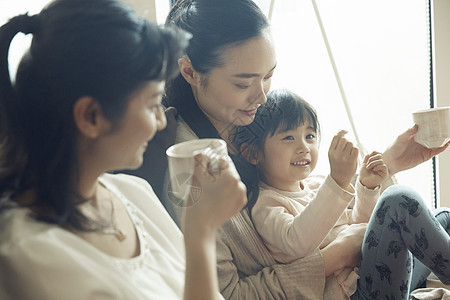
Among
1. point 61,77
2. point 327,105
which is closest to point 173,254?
point 61,77

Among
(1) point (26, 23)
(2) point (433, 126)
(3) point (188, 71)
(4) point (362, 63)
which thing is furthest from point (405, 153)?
(1) point (26, 23)

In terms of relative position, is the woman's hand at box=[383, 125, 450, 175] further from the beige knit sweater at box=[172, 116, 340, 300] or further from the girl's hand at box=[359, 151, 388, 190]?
the beige knit sweater at box=[172, 116, 340, 300]

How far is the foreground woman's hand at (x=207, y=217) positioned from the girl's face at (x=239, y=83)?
487 millimetres

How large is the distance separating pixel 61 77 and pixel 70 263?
0.79 feet

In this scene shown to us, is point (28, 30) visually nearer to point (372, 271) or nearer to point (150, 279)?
point (150, 279)

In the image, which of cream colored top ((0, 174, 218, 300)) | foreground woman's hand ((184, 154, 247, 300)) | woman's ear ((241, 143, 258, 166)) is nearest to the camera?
cream colored top ((0, 174, 218, 300))

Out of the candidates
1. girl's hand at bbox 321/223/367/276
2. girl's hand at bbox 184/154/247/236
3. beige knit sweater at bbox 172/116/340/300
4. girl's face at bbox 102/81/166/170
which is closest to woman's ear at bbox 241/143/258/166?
beige knit sweater at bbox 172/116/340/300

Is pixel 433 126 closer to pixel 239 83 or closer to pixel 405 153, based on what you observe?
pixel 405 153

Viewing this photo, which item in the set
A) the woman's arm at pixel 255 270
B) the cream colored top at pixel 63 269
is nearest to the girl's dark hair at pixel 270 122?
the woman's arm at pixel 255 270

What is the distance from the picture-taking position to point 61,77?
0.65 meters

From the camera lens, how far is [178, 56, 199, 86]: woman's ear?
1.30 meters

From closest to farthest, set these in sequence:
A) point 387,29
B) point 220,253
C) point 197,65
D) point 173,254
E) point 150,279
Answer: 1. point 150,279
2. point 173,254
3. point 220,253
4. point 197,65
5. point 387,29

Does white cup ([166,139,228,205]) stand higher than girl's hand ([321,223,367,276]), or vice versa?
white cup ([166,139,228,205])

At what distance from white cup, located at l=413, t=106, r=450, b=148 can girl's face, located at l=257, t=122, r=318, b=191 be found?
12.7 inches
